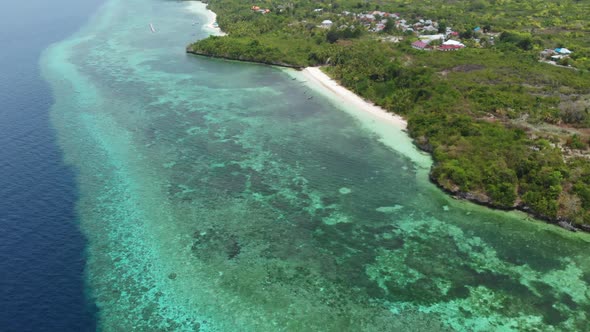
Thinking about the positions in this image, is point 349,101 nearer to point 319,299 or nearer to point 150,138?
point 150,138

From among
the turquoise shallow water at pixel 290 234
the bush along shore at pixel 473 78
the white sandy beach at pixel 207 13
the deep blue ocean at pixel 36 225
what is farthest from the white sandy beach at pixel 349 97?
the white sandy beach at pixel 207 13

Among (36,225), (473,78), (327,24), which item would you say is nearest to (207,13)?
(327,24)

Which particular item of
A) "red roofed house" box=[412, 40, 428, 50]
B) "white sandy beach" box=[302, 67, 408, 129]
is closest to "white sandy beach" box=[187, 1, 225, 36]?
"white sandy beach" box=[302, 67, 408, 129]

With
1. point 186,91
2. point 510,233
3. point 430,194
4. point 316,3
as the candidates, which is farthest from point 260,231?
point 316,3

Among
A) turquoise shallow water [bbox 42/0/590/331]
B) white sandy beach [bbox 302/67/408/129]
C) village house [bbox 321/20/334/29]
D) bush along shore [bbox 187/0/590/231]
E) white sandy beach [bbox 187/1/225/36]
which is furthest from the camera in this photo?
white sandy beach [bbox 187/1/225/36]

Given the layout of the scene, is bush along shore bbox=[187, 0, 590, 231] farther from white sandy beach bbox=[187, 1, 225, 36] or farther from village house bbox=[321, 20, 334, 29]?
white sandy beach bbox=[187, 1, 225, 36]

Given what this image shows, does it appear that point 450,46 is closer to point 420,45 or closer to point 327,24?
point 420,45
